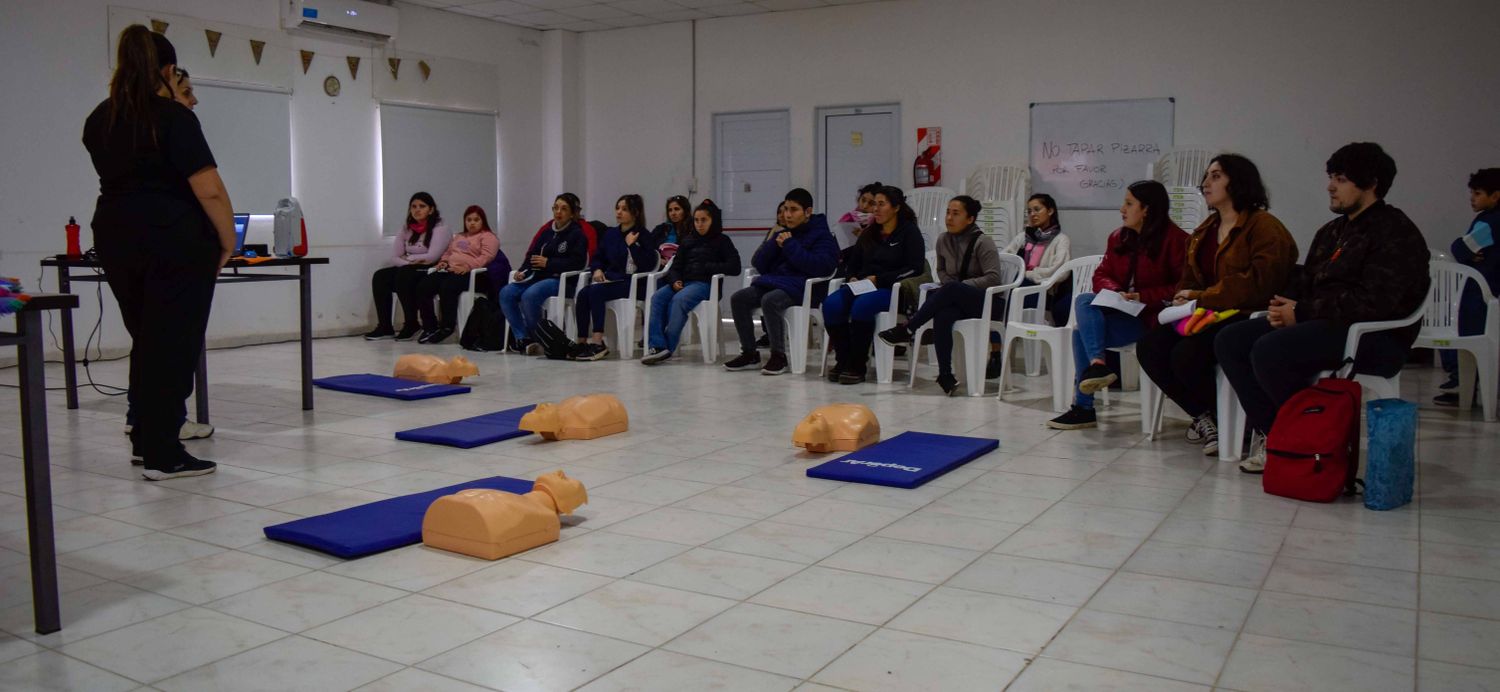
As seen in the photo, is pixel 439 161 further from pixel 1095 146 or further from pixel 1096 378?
pixel 1096 378

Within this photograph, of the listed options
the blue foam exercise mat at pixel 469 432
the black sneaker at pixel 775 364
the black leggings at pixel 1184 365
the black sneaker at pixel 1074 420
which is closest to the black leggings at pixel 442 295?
the black sneaker at pixel 775 364

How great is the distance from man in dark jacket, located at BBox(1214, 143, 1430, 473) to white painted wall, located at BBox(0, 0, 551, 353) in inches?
266

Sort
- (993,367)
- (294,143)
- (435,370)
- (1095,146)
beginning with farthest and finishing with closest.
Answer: (294,143) < (1095,146) < (993,367) < (435,370)

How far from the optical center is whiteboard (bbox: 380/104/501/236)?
9.12 metres

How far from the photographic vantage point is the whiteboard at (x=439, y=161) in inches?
359

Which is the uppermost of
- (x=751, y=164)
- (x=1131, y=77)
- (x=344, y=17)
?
(x=344, y=17)

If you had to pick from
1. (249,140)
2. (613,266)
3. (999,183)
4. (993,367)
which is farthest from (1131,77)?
(249,140)

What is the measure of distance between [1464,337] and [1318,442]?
212 centimetres

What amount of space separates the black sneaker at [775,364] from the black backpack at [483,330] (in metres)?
2.10

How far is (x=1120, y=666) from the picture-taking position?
7.40ft

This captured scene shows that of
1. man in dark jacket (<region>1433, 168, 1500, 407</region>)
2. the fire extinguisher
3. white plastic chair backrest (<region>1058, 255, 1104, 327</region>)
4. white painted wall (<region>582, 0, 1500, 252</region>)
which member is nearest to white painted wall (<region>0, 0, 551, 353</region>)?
white painted wall (<region>582, 0, 1500, 252</region>)

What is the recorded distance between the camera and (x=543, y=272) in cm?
784

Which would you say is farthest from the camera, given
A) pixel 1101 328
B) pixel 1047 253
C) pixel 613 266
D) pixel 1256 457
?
pixel 613 266

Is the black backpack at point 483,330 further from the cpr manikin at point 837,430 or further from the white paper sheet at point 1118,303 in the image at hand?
the white paper sheet at point 1118,303
